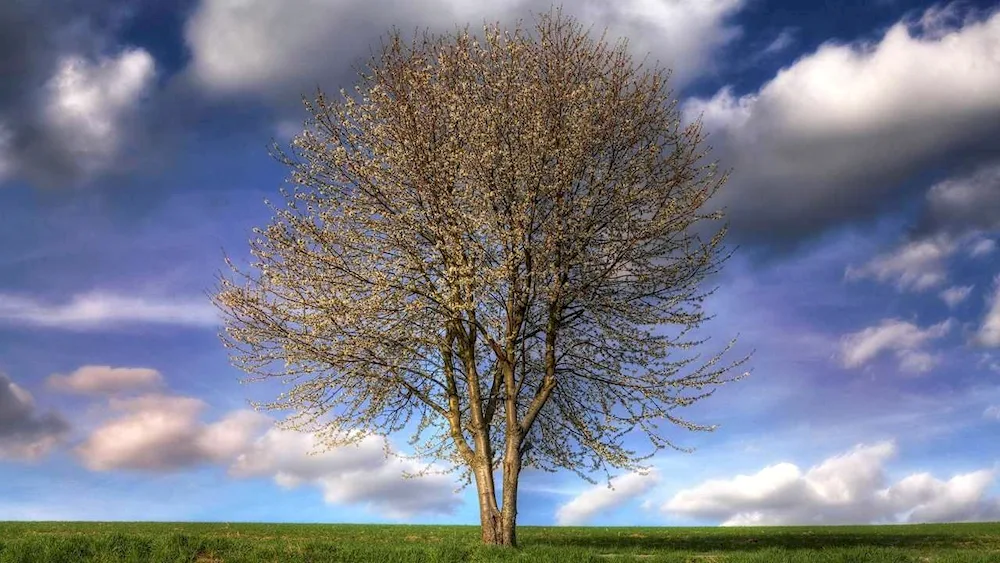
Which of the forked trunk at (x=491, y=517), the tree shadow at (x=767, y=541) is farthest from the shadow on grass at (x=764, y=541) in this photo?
the forked trunk at (x=491, y=517)

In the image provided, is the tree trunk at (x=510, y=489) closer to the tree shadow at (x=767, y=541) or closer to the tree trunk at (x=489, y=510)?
→ the tree trunk at (x=489, y=510)

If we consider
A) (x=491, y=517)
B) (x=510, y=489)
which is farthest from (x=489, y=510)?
(x=510, y=489)

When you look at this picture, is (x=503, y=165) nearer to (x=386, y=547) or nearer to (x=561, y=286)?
(x=561, y=286)

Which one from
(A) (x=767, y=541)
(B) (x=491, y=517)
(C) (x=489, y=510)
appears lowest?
(A) (x=767, y=541)

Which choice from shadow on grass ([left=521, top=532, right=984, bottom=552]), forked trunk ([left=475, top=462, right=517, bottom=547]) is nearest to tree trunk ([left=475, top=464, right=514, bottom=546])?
forked trunk ([left=475, top=462, right=517, bottom=547])

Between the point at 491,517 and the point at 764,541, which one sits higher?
the point at 491,517

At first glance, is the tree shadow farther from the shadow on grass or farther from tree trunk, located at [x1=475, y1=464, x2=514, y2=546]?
tree trunk, located at [x1=475, y1=464, x2=514, y2=546]

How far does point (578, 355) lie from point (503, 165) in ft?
21.7

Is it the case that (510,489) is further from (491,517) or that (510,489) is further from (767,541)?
(767,541)

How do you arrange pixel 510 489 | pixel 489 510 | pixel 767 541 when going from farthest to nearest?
pixel 767 541
pixel 489 510
pixel 510 489

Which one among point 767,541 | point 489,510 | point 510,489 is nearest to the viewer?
point 510,489

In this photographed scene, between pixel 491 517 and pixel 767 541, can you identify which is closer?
pixel 491 517

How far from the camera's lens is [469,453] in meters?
24.0

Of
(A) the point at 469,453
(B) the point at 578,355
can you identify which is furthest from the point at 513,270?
(A) the point at 469,453
